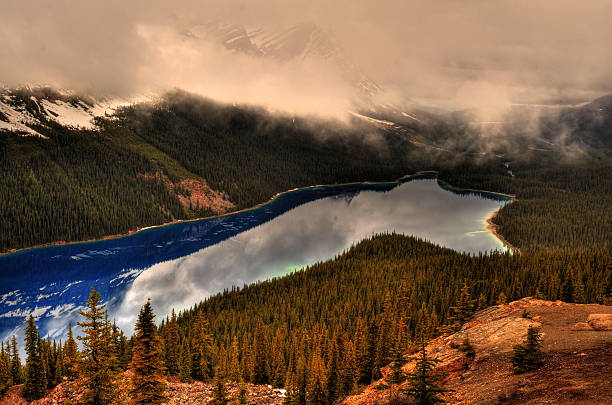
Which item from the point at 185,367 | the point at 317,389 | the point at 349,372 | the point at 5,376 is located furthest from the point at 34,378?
the point at 349,372

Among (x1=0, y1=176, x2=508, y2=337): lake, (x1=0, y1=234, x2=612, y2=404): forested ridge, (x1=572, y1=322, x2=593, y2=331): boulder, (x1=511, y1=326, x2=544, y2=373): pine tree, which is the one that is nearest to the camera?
(x1=511, y1=326, x2=544, y2=373): pine tree

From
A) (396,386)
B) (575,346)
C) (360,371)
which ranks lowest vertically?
(360,371)

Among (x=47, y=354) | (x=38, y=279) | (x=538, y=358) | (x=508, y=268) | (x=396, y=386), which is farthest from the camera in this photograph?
(x=38, y=279)

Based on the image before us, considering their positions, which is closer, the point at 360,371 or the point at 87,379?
the point at 87,379

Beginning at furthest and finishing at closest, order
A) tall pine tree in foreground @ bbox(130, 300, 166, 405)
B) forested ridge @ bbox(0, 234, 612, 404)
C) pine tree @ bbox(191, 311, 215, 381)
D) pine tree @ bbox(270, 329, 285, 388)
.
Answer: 1. pine tree @ bbox(270, 329, 285, 388)
2. pine tree @ bbox(191, 311, 215, 381)
3. forested ridge @ bbox(0, 234, 612, 404)
4. tall pine tree in foreground @ bbox(130, 300, 166, 405)

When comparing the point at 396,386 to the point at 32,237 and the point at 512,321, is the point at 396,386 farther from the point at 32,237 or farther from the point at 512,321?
the point at 32,237

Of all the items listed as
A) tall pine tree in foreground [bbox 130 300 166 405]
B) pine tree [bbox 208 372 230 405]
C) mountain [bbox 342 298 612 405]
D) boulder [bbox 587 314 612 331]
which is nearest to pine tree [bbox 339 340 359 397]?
mountain [bbox 342 298 612 405]

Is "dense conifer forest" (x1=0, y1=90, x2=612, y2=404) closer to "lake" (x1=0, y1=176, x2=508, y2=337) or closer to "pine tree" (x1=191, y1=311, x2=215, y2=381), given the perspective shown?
"pine tree" (x1=191, y1=311, x2=215, y2=381)

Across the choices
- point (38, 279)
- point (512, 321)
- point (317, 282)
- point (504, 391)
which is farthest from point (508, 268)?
point (38, 279)
